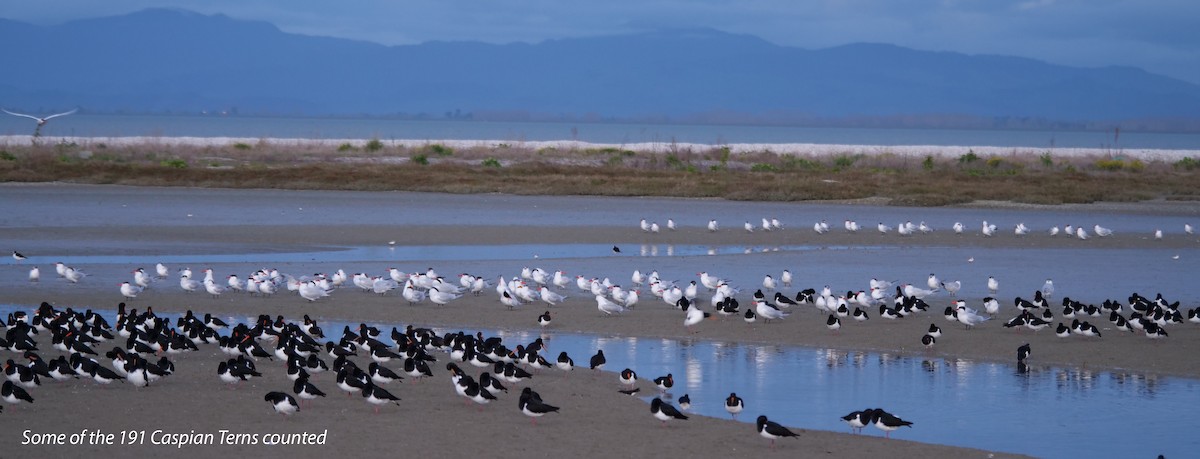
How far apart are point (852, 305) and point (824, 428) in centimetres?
717

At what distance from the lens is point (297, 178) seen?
45.7m

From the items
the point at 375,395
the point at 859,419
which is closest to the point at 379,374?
the point at 375,395

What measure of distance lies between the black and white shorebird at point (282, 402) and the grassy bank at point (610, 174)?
3155cm

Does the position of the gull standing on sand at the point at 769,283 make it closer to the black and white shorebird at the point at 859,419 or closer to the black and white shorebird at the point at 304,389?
the black and white shorebird at the point at 859,419

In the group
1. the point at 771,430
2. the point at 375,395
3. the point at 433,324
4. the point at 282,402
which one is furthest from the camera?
the point at 433,324

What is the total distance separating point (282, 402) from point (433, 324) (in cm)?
654

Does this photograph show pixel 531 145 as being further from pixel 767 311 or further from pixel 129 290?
pixel 767 311

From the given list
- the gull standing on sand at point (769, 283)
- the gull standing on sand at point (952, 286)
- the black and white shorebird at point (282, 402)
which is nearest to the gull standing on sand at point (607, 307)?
the gull standing on sand at point (769, 283)

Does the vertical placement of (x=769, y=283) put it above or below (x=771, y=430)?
above

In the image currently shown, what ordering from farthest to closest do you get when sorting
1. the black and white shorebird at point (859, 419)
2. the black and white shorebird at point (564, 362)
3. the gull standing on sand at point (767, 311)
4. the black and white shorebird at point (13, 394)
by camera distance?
the gull standing on sand at point (767, 311)
the black and white shorebird at point (564, 362)
the black and white shorebird at point (859, 419)
the black and white shorebird at point (13, 394)

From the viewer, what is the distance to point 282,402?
11.7 meters

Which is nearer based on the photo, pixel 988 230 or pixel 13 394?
pixel 13 394

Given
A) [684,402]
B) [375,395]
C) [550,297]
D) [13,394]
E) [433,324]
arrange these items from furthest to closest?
[550,297]
[433,324]
[684,402]
[375,395]
[13,394]

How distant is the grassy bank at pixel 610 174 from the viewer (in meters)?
44.1
